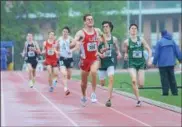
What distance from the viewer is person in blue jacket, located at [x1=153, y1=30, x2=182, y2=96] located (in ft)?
66.1

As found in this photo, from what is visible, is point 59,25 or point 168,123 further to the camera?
point 59,25

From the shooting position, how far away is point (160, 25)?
7962 cm

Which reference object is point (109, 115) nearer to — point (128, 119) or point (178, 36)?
point (128, 119)

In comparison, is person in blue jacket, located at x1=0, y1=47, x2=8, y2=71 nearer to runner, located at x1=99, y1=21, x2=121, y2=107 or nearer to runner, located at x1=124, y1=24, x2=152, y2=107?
runner, located at x1=124, y1=24, x2=152, y2=107

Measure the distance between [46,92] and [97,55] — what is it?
1013 cm

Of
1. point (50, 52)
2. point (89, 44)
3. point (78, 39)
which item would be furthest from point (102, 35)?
point (50, 52)

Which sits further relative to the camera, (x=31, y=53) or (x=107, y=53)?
(x=31, y=53)

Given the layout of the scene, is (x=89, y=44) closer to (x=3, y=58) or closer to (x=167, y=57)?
(x=167, y=57)

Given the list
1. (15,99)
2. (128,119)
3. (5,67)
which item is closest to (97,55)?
(128,119)

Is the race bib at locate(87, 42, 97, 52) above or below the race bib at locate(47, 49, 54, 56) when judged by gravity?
above

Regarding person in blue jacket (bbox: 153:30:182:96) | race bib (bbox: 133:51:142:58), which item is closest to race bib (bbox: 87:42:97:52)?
race bib (bbox: 133:51:142:58)

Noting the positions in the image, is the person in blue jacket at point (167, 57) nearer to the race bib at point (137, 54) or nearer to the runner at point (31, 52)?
the runner at point (31, 52)

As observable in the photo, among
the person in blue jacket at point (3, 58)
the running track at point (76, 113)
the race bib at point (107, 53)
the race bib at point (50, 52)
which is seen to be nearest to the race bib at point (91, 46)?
the race bib at point (107, 53)

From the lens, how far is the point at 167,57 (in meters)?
20.4
